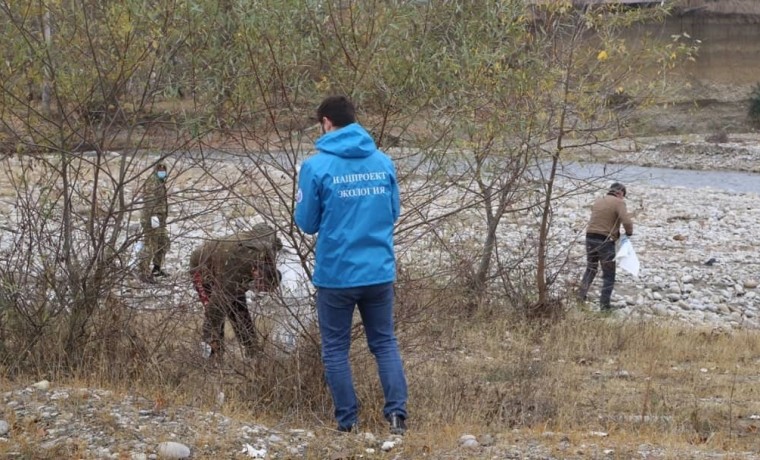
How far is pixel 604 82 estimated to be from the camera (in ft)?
37.9

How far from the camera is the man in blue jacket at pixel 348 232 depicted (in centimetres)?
561

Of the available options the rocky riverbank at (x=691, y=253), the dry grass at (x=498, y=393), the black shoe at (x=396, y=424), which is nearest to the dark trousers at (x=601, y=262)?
the rocky riverbank at (x=691, y=253)

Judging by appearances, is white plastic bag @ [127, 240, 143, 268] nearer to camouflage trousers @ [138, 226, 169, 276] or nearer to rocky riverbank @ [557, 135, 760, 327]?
camouflage trousers @ [138, 226, 169, 276]

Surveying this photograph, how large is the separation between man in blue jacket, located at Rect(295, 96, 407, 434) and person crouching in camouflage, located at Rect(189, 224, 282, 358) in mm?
1304

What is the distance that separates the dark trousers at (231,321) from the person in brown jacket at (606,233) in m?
6.71

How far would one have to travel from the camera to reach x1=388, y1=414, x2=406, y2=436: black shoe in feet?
19.4

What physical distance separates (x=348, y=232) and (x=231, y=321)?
184cm

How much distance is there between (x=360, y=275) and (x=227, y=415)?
1362 mm

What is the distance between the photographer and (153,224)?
735 centimetres

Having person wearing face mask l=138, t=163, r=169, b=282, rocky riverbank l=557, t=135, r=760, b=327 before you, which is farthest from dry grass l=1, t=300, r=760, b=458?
rocky riverbank l=557, t=135, r=760, b=327

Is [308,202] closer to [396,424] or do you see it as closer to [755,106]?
[396,424]

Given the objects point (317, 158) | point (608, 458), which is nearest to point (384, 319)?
point (317, 158)

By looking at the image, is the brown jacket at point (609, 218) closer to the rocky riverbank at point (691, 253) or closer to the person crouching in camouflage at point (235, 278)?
the rocky riverbank at point (691, 253)

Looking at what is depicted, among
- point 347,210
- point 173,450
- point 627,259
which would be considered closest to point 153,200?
point 347,210
